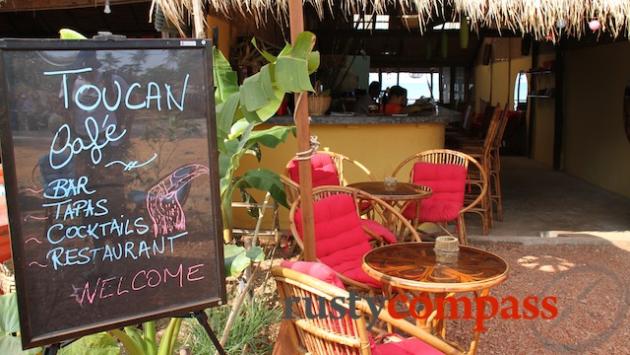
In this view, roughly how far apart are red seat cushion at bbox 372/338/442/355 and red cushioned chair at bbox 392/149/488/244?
7.27 feet

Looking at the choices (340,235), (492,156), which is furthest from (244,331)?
(492,156)

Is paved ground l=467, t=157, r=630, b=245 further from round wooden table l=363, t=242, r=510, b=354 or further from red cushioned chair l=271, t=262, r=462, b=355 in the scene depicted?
red cushioned chair l=271, t=262, r=462, b=355

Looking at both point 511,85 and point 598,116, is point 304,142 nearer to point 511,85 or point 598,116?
point 598,116

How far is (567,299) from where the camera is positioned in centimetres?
369

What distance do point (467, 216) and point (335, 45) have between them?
3.77m

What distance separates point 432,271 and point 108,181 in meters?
1.48

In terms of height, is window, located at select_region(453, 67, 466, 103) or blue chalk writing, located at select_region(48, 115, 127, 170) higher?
window, located at select_region(453, 67, 466, 103)

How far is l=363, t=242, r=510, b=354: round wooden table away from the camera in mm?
2299

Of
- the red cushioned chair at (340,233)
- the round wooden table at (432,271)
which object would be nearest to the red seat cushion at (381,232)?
the red cushioned chair at (340,233)

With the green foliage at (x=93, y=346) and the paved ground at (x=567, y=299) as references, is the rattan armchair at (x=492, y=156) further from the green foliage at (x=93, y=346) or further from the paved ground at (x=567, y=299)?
the green foliage at (x=93, y=346)

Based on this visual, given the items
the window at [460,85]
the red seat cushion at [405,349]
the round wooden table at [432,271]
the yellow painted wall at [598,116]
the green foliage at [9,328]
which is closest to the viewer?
the green foliage at [9,328]

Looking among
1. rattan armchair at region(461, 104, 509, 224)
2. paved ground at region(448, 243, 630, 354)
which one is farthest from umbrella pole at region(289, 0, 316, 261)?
rattan armchair at region(461, 104, 509, 224)

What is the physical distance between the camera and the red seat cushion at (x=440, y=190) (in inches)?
175

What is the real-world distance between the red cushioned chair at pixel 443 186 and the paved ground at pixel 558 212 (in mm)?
787
